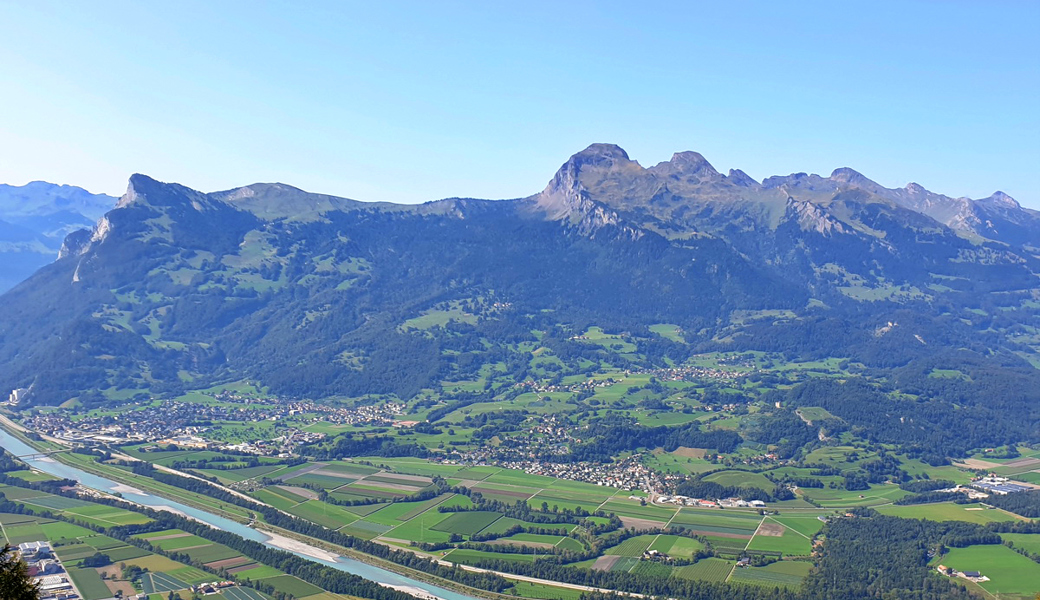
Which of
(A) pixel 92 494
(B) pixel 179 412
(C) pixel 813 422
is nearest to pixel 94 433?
(B) pixel 179 412

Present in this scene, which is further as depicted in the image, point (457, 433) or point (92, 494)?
point (457, 433)

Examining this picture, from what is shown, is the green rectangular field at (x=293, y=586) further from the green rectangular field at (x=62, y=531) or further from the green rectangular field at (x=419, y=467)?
the green rectangular field at (x=419, y=467)

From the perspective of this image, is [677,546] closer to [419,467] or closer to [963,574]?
[963,574]

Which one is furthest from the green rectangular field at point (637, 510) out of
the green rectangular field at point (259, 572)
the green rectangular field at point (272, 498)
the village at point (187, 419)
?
the village at point (187, 419)

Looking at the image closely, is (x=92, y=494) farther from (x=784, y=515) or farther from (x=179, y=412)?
(x=784, y=515)

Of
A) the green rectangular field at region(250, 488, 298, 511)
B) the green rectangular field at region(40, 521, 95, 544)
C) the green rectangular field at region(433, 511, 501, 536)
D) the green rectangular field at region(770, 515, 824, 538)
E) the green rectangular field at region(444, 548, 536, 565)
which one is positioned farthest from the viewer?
the green rectangular field at region(250, 488, 298, 511)

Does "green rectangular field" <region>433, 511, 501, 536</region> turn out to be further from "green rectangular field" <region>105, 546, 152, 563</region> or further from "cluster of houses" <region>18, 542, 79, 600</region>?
"cluster of houses" <region>18, 542, 79, 600</region>

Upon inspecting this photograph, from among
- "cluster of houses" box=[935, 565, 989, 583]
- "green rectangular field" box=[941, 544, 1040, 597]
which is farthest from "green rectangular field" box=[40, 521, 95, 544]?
"green rectangular field" box=[941, 544, 1040, 597]
